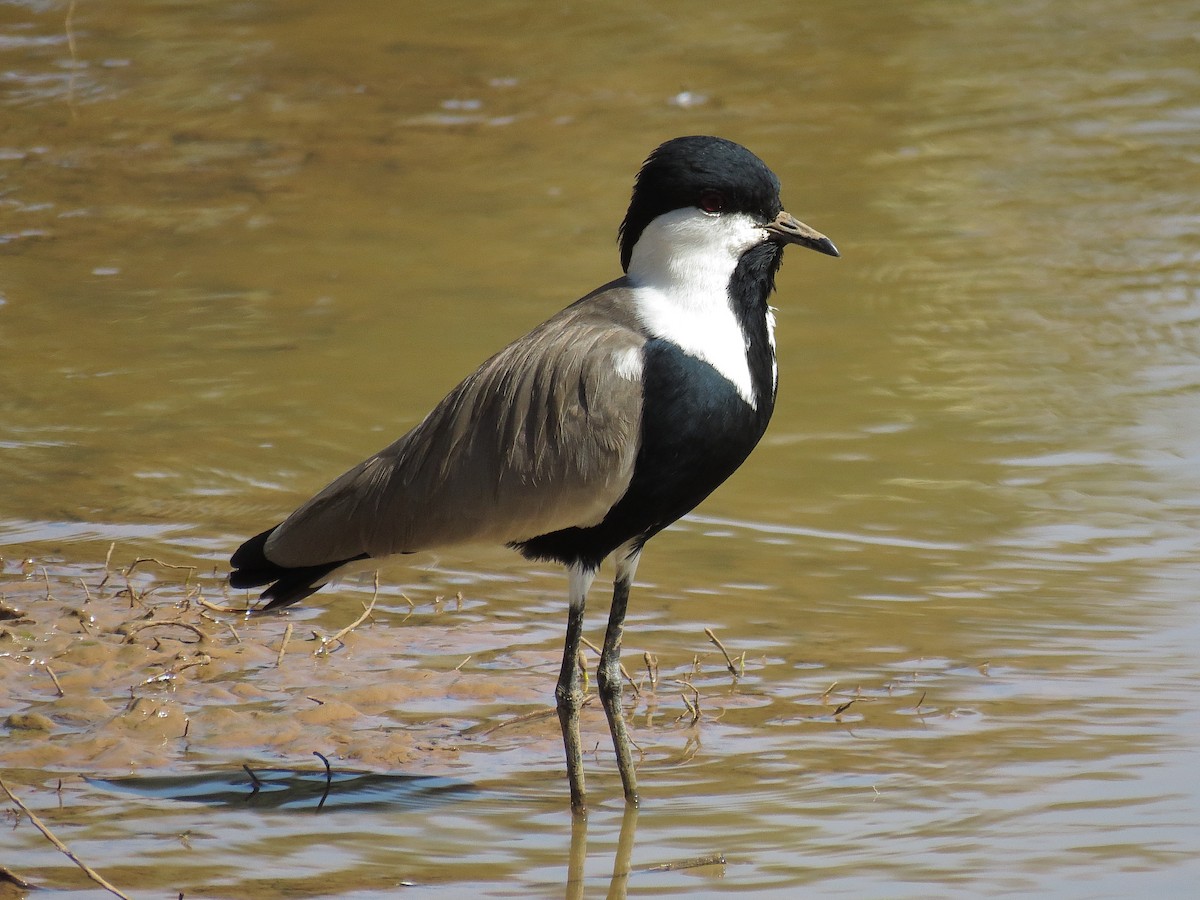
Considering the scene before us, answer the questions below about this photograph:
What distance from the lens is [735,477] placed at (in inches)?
298

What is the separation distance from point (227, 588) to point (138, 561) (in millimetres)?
333

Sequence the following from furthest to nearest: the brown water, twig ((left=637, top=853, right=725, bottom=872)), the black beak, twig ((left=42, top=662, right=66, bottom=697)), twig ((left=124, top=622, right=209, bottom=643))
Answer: twig ((left=124, top=622, right=209, bottom=643)), twig ((left=42, top=662, right=66, bottom=697)), the black beak, the brown water, twig ((left=637, top=853, right=725, bottom=872))

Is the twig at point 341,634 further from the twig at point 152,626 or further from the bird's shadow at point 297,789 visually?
the bird's shadow at point 297,789

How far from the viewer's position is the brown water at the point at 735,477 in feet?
15.5

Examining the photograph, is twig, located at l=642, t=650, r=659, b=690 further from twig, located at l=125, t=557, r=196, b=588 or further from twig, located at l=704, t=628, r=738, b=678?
twig, located at l=125, t=557, r=196, b=588

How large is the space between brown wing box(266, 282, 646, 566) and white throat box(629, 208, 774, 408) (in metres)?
0.10

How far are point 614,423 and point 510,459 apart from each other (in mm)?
365

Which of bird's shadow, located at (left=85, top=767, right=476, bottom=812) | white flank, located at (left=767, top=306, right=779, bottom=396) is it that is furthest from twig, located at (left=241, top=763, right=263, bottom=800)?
white flank, located at (left=767, top=306, right=779, bottom=396)

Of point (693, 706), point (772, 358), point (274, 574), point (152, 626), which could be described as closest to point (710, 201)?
point (772, 358)

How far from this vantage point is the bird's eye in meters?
4.86

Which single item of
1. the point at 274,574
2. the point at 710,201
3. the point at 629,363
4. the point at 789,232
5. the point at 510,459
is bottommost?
the point at 274,574

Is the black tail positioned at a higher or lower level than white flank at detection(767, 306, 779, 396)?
lower

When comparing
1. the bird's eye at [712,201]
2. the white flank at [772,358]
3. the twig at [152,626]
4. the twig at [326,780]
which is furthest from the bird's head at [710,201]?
the twig at [152,626]

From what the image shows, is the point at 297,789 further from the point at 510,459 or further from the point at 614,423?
the point at 614,423
